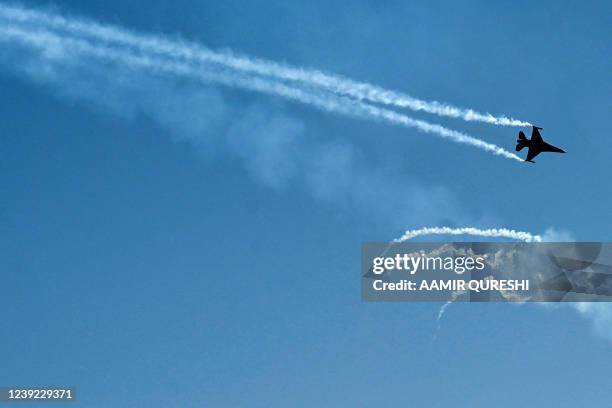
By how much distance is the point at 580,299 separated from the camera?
86.2m

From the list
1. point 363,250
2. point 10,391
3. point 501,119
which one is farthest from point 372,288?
point 10,391

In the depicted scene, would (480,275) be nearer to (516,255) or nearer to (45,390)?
(516,255)

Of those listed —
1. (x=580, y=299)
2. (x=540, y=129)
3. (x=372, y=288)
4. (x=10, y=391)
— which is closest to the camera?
(x=10, y=391)

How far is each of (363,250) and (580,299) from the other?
1898cm

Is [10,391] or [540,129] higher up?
[540,129]

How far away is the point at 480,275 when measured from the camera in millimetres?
82375

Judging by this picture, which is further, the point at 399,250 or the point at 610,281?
the point at 610,281

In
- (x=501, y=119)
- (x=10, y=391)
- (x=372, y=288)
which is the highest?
(x=501, y=119)

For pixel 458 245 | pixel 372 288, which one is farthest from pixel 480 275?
pixel 372 288

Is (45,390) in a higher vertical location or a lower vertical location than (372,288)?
lower

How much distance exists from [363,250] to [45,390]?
25.4 metres

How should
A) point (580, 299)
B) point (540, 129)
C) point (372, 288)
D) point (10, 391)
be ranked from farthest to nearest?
point (540, 129)
point (580, 299)
point (372, 288)
point (10, 391)

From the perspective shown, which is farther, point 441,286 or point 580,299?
point 580,299

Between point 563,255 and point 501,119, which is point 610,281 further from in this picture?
point 501,119
